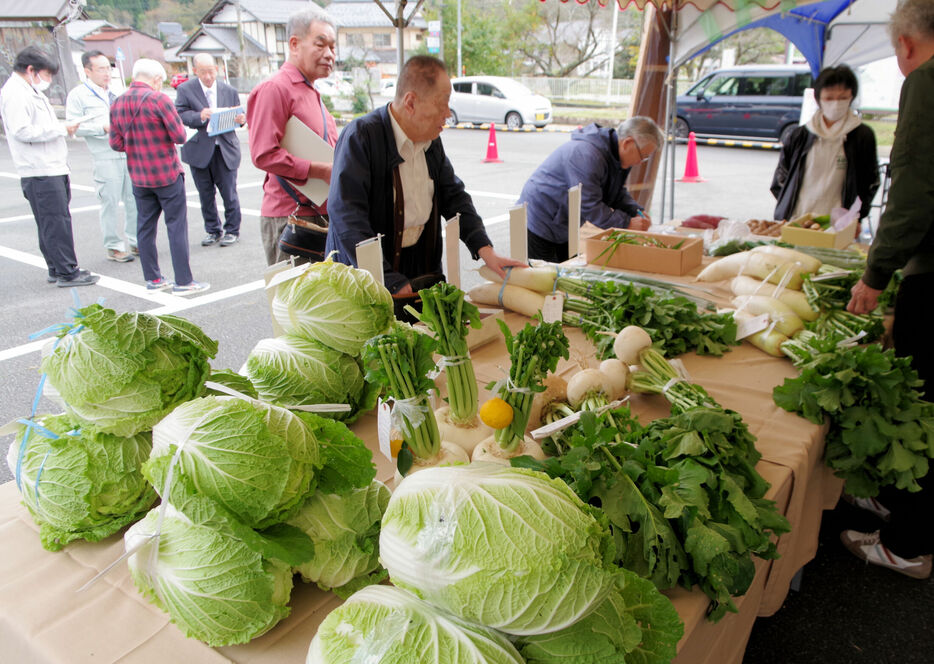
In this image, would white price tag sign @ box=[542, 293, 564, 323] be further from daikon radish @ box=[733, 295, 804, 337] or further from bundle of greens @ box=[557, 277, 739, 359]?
daikon radish @ box=[733, 295, 804, 337]

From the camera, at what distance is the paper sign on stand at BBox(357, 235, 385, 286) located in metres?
2.25

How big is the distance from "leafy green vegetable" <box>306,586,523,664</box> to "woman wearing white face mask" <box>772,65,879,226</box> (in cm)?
486

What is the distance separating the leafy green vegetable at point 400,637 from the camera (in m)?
0.91

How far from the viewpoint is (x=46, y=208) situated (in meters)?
5.82

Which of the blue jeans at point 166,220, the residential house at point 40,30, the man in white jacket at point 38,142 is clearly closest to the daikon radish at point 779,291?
the blue jeans at point 166,220

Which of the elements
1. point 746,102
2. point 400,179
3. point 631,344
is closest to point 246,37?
point 746,102

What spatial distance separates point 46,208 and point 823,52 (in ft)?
30.5

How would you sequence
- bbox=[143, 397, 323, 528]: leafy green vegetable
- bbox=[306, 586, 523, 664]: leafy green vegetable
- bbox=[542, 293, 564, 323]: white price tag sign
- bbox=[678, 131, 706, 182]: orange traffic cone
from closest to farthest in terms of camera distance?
bbox=[306, 586, 523, 664]: leafy green vegetable < bbox=[143, 397, 323, 528]: leafy green vegetable < bbox=[542, 293, 564, 323]: white price tag sign < bbox=[678, 131, 706, 182]: orange traffic cone

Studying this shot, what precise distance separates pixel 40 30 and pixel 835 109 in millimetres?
14848

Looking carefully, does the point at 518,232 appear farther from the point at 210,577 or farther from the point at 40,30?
the point at 40,30

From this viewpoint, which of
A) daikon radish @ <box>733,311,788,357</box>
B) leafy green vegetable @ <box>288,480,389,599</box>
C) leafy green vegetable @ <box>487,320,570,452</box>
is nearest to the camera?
leafy green vegetable @ <box>288,480,389,599</box>

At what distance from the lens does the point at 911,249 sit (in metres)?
2.40

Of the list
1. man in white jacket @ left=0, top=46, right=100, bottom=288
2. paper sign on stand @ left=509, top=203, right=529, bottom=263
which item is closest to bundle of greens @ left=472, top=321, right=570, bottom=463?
paper sign on stand @ left=509, top=203, right=529, bottom=263

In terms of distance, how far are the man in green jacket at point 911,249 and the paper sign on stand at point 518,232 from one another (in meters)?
1.50
